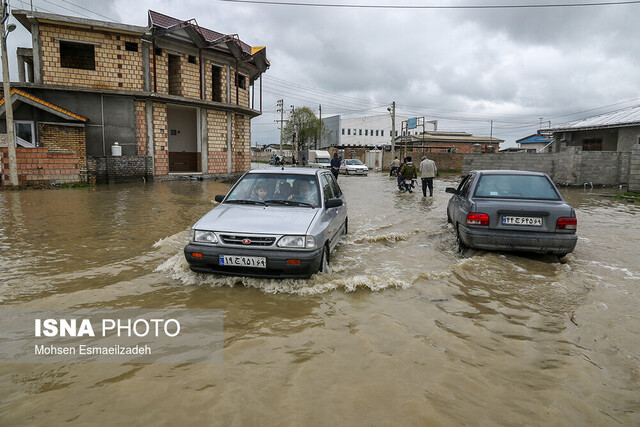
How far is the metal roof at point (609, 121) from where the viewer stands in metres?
24.1

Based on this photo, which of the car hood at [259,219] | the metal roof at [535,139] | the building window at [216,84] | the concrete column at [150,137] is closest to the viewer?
the car hood at [259,219]

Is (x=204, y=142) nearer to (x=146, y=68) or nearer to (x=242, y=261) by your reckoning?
(x=146, y=68)

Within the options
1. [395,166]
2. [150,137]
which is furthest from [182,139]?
[395,166]

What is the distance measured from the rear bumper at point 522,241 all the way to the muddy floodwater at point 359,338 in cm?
27

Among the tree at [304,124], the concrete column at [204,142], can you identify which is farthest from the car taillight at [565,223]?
the tree at [304,124]

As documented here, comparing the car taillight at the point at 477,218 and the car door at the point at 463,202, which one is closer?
the car taillight at the point at 477,218

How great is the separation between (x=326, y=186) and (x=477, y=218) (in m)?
2.47

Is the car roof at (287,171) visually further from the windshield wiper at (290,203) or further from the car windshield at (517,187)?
the car windshield at (517,187)

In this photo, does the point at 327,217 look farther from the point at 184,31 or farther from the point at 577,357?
the point at 184,31

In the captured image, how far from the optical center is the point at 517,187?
6.80 meters

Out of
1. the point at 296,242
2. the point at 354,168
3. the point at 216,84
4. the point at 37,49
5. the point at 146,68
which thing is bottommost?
the point at 296,242

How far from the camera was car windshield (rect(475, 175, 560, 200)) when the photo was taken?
6.59 meters

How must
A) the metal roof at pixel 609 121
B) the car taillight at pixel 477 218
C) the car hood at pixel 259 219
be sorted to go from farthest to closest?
the metal roof at pixel 609 121 → the car taillight at pixel 477 218 → the car hood at pixel 259 219

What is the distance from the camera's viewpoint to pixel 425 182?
16125mm
